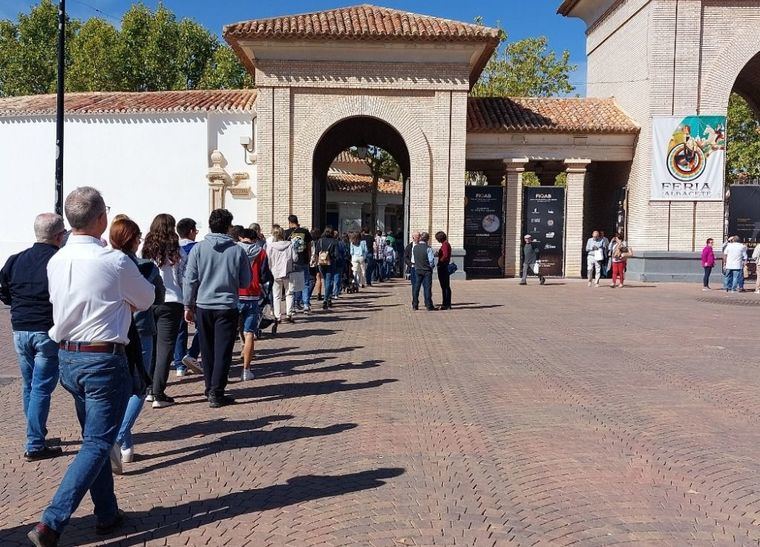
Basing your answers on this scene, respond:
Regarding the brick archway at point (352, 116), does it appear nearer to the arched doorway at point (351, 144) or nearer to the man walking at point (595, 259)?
the arched doorway at point (351, 144)

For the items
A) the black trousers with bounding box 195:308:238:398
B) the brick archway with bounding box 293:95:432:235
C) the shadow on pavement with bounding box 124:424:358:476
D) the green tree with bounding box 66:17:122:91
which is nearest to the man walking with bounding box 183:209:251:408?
the black trousers with bounding box 195:308:238:398

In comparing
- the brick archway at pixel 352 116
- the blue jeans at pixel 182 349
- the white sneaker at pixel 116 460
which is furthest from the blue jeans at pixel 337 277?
the white sneaker at pixel 116 460

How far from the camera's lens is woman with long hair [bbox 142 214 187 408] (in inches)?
270

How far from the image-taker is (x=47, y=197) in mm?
22984

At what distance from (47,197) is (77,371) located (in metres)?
21.6

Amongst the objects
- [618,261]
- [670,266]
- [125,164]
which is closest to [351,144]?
[125,164]

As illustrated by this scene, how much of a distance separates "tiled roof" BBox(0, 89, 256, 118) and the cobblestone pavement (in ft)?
48.6

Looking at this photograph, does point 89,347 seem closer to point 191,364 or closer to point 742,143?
point 191,364

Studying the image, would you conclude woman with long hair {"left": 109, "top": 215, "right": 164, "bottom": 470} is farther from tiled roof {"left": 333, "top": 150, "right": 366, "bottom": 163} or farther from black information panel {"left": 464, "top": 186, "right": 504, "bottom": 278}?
tiled roof {"left": 333, "top": 150, "right": 366, "bottom": 163}

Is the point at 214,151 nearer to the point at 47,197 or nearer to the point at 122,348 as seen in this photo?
the point at 47,197

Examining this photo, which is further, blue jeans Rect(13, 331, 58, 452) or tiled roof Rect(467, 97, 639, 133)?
tiled roof Rect(467, 97, 639, 133)

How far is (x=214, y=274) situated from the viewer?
22.4ft

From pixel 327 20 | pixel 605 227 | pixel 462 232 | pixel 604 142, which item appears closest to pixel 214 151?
pixel 327 20

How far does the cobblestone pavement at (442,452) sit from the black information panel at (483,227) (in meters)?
14.7
